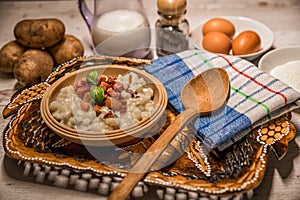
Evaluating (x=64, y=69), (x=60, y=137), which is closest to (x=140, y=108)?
(x=60, y=137)

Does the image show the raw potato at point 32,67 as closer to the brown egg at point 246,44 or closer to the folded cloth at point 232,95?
the folded cloth at point 232,95

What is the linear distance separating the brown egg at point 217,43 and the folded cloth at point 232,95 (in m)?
0.18

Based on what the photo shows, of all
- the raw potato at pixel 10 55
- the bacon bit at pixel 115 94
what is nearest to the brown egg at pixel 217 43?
the bacon bit at pixel 115 94

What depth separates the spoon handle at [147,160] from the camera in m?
0.84

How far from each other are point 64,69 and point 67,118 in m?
0.29

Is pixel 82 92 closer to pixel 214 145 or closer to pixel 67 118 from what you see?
pixel 67 118

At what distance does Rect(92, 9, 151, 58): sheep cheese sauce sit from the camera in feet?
4.56

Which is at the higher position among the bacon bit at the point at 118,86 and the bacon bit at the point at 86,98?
the bacon bit at the point at 118,86

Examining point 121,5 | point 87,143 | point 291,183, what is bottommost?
point 291,183

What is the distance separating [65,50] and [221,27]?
0.55 m

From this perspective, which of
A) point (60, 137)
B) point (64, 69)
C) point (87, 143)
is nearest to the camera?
point (87, 143)

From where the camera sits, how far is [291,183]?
3.28ft

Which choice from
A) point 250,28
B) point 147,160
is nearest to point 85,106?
point 147,160

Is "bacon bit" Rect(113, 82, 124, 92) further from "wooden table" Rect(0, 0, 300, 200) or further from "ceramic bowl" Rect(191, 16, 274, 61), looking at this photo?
"ceramic bowl" Rect(191, 16, 274, 61)
